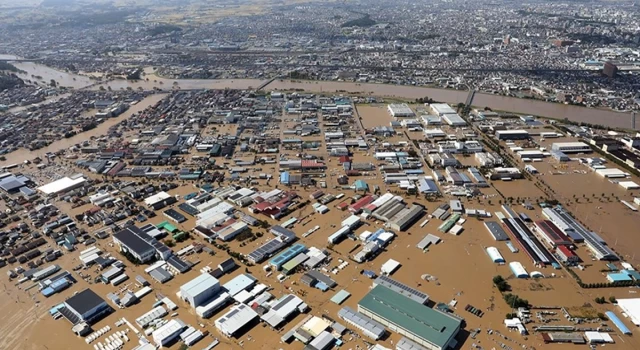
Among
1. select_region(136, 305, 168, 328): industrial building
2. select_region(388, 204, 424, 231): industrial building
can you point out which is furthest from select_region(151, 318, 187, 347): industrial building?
select_region(388, 204, 424, 231): industrial building

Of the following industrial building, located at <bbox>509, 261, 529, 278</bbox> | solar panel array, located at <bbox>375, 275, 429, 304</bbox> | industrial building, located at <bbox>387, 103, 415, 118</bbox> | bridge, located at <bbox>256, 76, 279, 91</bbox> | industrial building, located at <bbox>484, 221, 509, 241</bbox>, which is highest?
bridge, located at <bbox>256, 76, 279, 91</bbox>

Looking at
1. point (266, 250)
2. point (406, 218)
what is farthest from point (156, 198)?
point (406, 218)

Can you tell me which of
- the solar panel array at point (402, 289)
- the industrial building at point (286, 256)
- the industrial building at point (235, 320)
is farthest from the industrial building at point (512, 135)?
the industrial building at point (235, 320)

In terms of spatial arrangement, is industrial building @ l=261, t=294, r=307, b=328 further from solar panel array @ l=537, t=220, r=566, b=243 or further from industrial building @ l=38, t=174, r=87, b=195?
industrial building @ l=38, t=174, r=87, b=195

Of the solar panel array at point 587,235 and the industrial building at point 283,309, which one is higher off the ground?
the solar panel array at point 587,235

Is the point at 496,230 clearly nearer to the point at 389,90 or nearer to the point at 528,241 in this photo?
the point at 528,241

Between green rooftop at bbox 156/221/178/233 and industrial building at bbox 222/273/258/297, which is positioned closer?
industrial building at bbox 222/273/258/297

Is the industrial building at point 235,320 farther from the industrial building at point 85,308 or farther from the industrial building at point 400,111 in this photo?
the industrial building at point 400,111

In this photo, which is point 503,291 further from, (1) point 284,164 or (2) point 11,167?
(2) point 11,167
